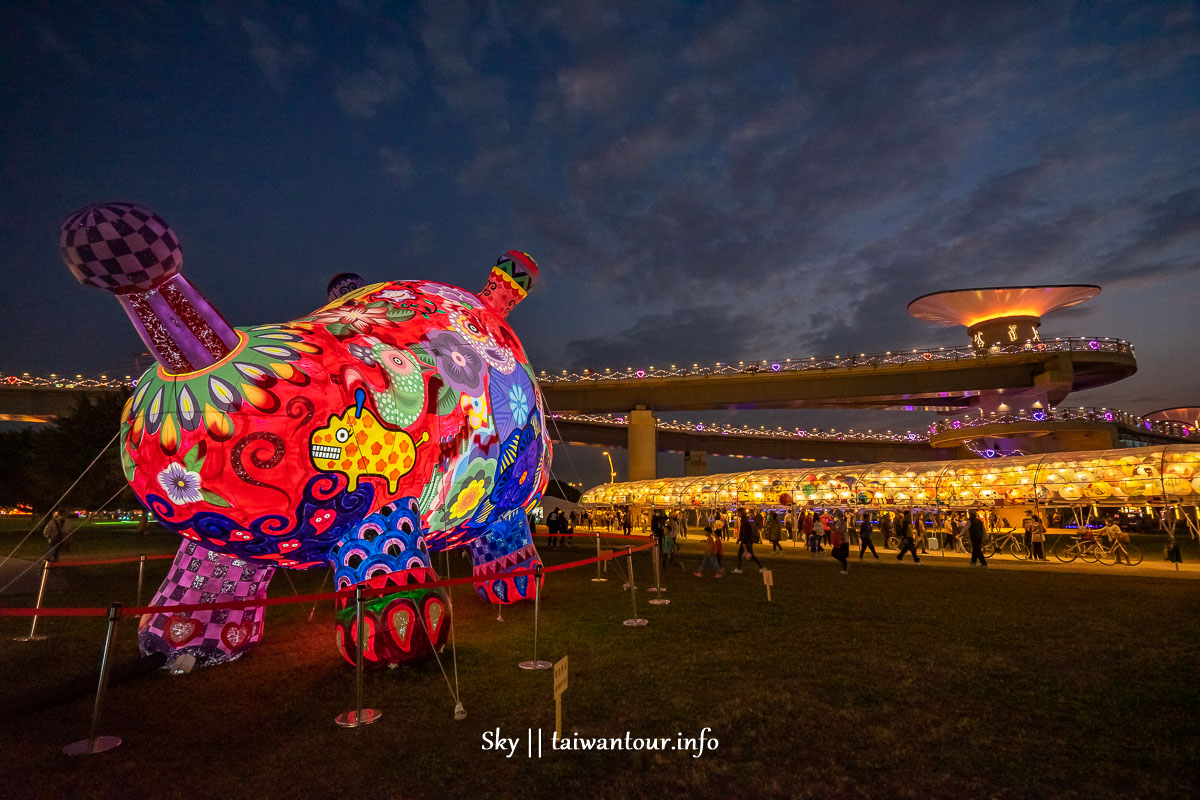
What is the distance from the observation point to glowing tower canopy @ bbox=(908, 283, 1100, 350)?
47188 millimetres

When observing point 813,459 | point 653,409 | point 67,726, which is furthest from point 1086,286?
point 67,726

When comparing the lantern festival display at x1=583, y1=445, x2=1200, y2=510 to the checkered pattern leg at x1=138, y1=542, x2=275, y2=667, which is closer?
the checkered pattern leg at x1=138, y1=542, x2=275, y2=667

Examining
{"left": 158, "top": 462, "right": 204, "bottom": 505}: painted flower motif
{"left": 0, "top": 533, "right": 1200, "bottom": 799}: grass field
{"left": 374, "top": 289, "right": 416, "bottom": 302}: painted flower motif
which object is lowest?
{"left": 0, "top": 533, "right": 1200, "bottom": 799}: grass field

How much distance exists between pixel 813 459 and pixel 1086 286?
84.5 ft

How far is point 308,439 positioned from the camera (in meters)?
4.88

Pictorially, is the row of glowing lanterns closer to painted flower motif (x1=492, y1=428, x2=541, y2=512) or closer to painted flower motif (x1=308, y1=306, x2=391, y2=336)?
painted flower motif (x1=492, y1=428, x2=541, y2=512)

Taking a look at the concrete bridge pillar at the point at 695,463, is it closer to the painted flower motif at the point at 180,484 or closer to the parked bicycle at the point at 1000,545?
the parked bicycle at the point at 1000,545

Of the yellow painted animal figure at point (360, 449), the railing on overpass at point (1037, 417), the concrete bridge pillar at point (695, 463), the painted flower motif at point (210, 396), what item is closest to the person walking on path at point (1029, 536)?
the yellow painted animal figure at point (360, 449)

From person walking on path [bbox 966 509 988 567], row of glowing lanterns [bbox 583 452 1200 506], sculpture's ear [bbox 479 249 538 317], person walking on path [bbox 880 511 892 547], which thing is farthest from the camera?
person walking on path [bbox 880 511 892 547]

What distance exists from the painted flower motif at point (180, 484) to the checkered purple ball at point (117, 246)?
4.36ft

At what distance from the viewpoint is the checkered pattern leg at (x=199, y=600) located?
5855 mm

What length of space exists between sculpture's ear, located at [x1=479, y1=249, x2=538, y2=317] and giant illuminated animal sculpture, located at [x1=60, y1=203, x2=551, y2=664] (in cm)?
152

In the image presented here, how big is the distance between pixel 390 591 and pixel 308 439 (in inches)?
53.5

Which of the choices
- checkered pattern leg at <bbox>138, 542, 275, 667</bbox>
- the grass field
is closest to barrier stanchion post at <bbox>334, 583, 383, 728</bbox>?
the grass field
